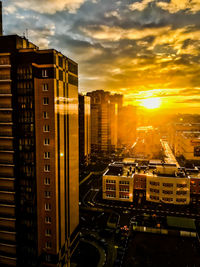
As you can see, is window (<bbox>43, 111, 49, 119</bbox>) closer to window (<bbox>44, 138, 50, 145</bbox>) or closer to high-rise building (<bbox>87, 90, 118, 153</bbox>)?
window (<bbox>44, 138, 50, 145</bbox>)

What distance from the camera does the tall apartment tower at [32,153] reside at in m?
24.2

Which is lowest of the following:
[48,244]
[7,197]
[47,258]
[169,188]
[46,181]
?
[169,188]

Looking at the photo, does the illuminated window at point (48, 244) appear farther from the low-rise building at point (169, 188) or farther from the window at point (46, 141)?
the low-rise building at point (169, 188)

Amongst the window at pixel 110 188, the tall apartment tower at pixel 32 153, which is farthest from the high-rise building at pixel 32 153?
the window at pixel 110 188

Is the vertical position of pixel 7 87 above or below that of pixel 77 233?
above

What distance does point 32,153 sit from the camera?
80.5ft

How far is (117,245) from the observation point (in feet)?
120

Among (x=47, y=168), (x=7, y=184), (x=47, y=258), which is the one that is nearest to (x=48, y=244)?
(x=47, y=258)

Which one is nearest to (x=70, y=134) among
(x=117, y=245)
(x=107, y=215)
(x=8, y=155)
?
(x=8, y=155)

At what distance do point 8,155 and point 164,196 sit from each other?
4376 centimetres

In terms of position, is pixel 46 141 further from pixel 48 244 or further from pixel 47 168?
pixel 48 244

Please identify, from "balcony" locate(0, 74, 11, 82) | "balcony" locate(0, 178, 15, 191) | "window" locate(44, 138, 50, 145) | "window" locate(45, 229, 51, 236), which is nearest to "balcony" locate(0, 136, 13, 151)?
"balcony" locate(0, 178, 15, 191)

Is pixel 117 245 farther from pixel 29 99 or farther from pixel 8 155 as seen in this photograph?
pixel 29 99

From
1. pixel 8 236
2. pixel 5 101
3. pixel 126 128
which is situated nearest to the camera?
pixel 5 101
